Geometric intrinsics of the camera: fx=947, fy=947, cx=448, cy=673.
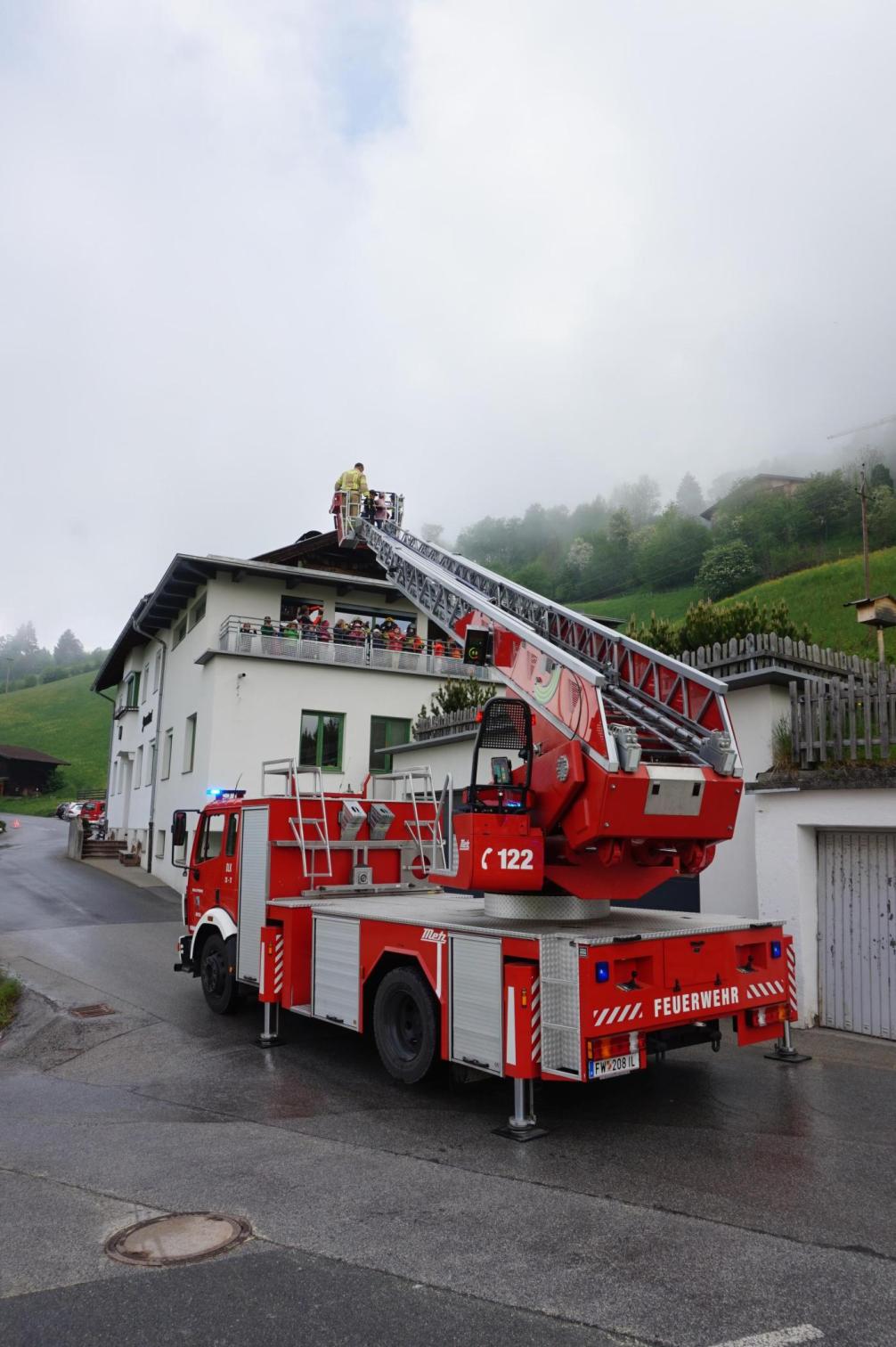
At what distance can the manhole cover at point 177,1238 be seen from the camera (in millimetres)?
4663

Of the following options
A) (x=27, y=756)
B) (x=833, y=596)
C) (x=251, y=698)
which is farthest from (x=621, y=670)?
(x=27, y=756)

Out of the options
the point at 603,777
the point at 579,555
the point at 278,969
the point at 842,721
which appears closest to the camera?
the point at 603,777

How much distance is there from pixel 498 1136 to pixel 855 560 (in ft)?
202

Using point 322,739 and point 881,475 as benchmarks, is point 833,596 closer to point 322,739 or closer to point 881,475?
point 322,739

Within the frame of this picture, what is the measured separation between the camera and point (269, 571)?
27.5m

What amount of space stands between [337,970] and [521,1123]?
2660 millimetres

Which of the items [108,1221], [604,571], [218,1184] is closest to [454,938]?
[218,1184]

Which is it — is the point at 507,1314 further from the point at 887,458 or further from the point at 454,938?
the point at 887,458

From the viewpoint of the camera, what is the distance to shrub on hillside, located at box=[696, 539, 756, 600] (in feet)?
254

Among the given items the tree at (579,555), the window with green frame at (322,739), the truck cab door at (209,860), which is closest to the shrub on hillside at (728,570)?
the tree at (579,555)

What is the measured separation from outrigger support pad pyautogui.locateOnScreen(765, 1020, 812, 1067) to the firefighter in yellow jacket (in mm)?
8727

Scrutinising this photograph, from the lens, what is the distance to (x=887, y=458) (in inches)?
3925

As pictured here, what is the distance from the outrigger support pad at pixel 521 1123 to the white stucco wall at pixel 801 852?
13.8ft

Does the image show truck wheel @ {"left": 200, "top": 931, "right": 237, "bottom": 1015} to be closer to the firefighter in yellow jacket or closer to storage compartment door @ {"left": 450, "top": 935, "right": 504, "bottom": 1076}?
storage compartment door @ {"left": 450, "top": 935, "right": 504, "bottom": 1076}
